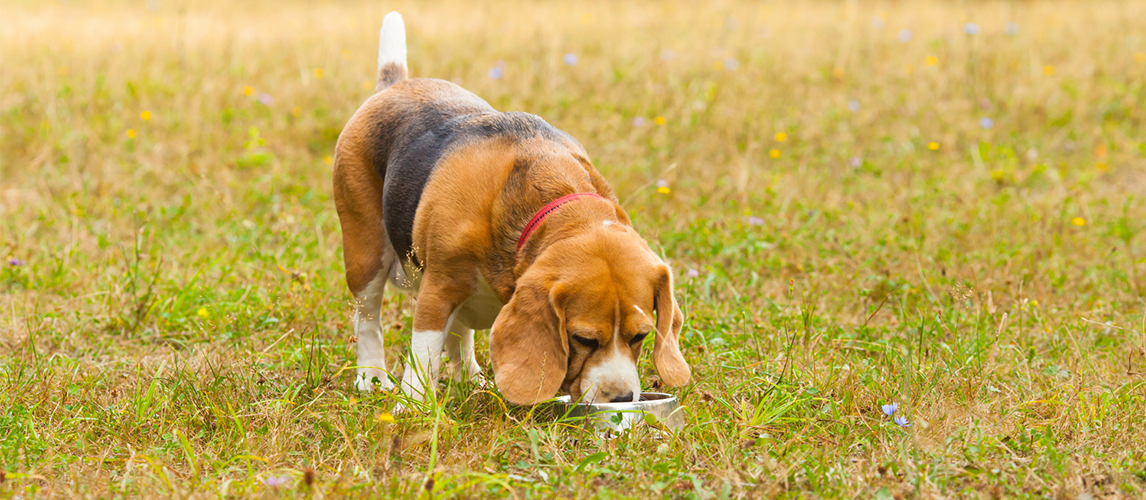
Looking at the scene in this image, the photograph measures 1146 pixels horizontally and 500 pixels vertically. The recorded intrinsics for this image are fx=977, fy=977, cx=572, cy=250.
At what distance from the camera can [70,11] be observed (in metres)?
12.5

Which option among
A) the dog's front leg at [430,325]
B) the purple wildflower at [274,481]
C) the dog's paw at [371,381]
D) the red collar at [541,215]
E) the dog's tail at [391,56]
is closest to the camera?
the purple wildflower at [274,481]

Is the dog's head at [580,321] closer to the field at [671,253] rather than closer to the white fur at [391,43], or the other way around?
the field at [671,253]

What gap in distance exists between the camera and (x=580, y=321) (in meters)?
2.98

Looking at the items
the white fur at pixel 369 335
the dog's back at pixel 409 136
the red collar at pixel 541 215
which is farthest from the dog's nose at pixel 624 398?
the white fur at pixel 369 335

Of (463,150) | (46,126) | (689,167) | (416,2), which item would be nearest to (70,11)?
(416,2)

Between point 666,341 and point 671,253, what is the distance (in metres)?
2.20

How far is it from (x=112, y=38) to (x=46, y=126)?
9.84ft

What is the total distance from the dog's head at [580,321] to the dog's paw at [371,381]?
73cm

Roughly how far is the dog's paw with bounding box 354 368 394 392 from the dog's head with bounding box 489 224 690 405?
0.73m

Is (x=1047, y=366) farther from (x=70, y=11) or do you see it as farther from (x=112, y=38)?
(x=70, y=11)

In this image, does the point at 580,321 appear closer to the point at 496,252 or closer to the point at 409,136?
the point at 496,252

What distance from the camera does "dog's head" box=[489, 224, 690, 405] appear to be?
2994 mm

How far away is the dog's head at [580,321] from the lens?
2994 millimetres

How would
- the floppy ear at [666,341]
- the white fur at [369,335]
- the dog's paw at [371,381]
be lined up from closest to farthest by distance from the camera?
the floppy ear at [666,341] < the dog's paw at [371,381] < the white fur at [369,335]
